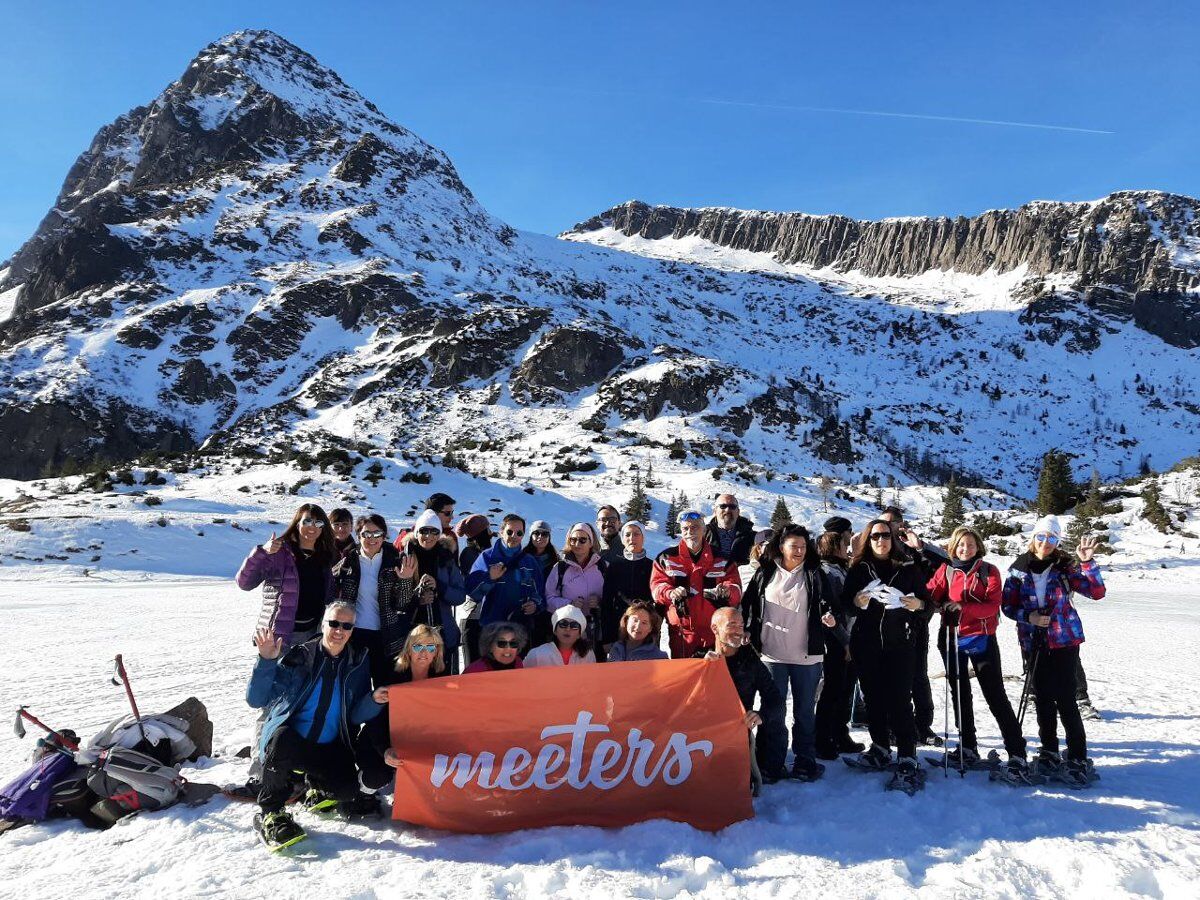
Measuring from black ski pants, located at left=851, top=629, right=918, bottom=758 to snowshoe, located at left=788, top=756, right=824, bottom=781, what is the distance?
0.55 metres

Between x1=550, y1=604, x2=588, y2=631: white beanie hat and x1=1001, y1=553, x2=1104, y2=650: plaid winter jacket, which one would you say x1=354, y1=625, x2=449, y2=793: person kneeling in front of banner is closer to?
x1=550, y1=604, x2=588, y2=631: white beanie hat

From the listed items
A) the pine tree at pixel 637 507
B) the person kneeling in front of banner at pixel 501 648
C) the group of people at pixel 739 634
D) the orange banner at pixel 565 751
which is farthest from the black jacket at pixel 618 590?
the pine tree at pixel 637 507

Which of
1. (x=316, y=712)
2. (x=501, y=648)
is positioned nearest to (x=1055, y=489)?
(x=501, y=648)

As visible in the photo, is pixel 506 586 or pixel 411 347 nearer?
pixel 506 586

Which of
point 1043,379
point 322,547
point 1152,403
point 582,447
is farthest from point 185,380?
point 1152,403

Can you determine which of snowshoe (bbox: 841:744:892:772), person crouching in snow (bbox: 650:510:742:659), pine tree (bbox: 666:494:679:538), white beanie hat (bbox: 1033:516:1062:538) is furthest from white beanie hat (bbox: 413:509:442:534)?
pine tree (bbox: 666:494:679:538)

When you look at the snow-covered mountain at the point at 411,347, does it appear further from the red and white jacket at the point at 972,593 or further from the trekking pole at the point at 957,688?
the red and white jacket at the point at 972,593

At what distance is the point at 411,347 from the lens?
9450 centimetres

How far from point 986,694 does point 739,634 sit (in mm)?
2147

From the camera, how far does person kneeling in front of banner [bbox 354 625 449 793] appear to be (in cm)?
442

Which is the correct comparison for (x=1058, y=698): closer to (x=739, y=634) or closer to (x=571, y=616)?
(x=739, y=634)

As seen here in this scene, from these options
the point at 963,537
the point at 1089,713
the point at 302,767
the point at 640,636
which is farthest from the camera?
the point at 1089,713

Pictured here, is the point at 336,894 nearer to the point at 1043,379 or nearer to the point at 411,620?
the point at 411,620

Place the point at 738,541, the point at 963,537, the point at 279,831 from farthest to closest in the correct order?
the point at 738,541 < the point at 963,537 < the point at 279,831
